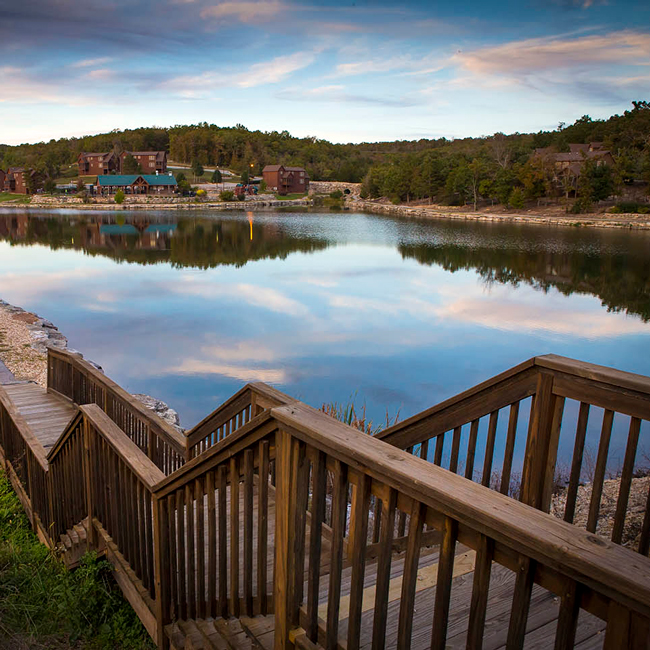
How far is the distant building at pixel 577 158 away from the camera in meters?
62.8

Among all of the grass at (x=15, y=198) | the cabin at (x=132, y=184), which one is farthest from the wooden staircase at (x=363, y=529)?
the grass at (x=15, y=198)

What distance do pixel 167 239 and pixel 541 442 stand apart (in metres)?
45.6

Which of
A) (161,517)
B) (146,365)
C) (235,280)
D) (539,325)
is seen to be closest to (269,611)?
(161,517)

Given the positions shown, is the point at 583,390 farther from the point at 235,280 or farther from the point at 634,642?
the point at 235,280

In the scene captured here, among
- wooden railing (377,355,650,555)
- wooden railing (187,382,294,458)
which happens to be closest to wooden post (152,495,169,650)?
wooden railing (187,382,294,458)

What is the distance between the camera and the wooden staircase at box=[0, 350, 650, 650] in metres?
1.31

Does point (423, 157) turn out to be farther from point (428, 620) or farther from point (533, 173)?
point (428, 620)

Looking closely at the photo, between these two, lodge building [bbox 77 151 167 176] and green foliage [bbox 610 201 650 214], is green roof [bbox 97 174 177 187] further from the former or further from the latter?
green foliage [bbox 610 201 650 214]

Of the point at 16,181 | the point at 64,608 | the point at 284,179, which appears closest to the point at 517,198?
the point at 284,179

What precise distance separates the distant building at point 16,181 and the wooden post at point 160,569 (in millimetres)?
119451

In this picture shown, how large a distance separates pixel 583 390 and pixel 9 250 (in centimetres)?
4296

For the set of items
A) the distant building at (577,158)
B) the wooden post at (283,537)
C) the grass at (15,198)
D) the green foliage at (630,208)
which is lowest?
the grass at (15,198)

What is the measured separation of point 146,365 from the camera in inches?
587

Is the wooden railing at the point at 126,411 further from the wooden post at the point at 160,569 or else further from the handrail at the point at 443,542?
the handrail at the point at 443,542
